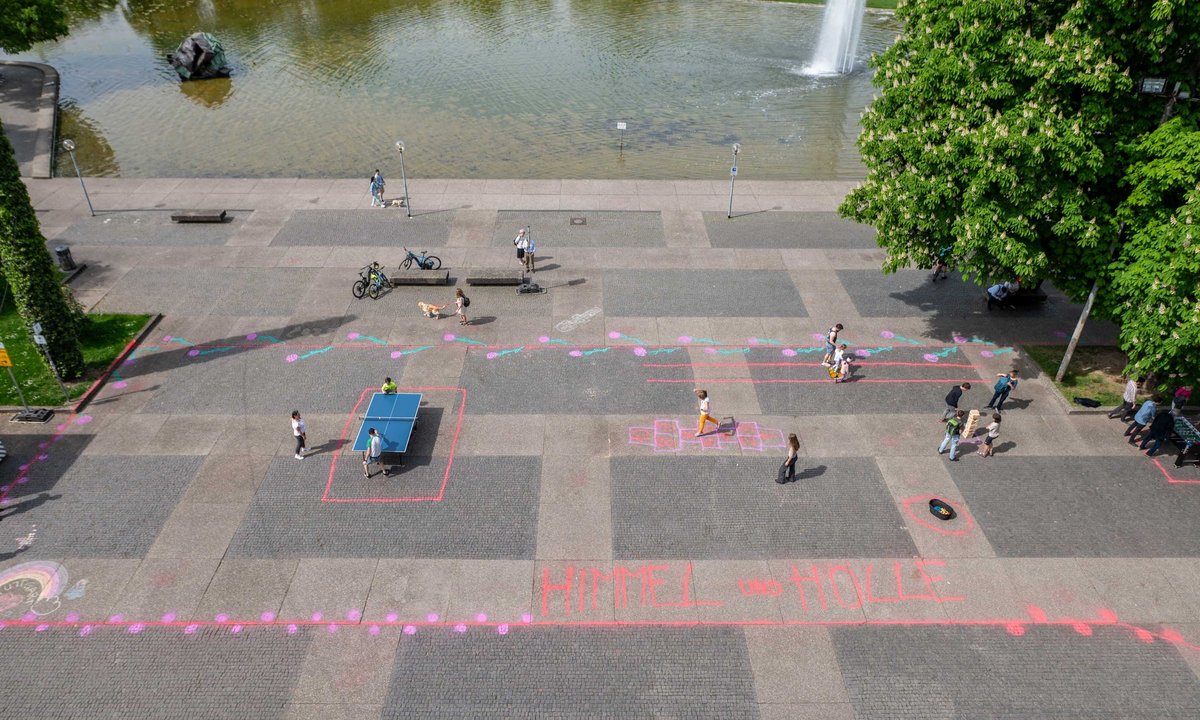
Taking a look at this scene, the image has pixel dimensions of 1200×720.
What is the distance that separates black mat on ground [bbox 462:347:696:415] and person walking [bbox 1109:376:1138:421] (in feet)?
41.9

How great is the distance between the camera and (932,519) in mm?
17969

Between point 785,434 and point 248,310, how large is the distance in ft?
64.8

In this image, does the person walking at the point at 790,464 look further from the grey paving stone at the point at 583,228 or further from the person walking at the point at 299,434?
the grey paving stone at the point at 583,228

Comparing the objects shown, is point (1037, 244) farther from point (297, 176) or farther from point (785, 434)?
point (297, 176)

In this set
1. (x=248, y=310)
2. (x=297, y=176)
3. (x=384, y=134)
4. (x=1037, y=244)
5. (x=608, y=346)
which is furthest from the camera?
(x=384, y=134)

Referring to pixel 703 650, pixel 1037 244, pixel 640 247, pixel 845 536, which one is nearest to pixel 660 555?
pixel 703 650

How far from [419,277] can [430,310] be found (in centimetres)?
260

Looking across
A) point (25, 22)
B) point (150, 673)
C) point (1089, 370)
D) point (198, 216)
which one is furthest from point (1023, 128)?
point (25, 22)

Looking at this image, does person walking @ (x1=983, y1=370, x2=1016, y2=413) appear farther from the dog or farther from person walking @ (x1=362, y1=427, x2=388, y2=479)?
the dog

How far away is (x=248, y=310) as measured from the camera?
84.9 feet

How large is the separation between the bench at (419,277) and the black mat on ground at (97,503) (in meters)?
10.3

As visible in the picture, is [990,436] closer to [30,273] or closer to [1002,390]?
[1002,390]

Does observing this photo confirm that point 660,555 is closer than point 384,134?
Yes

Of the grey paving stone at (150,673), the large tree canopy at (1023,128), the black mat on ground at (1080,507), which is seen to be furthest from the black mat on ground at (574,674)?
the large tree canopy at (1023,128)
